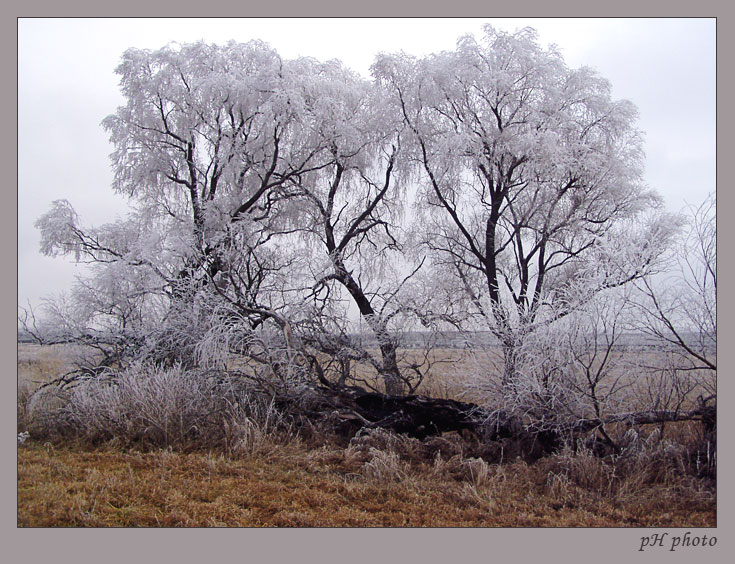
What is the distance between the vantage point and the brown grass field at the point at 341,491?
564cm

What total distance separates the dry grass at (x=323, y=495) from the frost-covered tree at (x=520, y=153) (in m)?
2.97

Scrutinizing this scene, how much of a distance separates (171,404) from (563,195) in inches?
295

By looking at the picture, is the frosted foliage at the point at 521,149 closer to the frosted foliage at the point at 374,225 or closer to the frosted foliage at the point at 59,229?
the frosted foliage at the point at 374,225

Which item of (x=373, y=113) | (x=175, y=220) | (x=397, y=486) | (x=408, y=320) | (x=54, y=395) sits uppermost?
(x=373, y=113)

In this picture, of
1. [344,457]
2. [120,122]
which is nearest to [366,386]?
[344,457]

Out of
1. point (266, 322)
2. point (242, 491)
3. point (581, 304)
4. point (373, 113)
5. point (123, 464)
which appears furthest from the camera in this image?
point (373, 113)

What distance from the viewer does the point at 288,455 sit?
25.3 ft

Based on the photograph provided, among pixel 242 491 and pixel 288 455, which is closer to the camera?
pixel 242 491

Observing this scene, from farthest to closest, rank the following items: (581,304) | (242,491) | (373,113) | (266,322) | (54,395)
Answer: (373,113), (266,322), (54,395), (581,304), (242,491)

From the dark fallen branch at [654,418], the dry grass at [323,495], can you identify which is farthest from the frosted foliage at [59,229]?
the dark fallen branch at [654,418]

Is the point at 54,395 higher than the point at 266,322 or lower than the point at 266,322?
lower

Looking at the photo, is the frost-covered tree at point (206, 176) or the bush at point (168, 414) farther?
the frost-covered tree at point (206, 176)

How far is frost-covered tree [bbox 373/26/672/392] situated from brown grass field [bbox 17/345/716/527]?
283cm

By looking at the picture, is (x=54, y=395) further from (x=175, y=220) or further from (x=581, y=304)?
(x=581, y=304)
